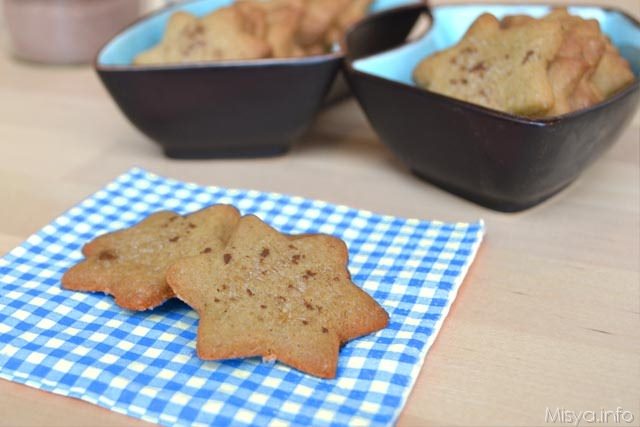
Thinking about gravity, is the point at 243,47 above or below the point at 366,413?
above

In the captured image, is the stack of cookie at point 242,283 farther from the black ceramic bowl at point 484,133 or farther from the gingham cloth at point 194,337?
the black ceramic bowl at point 484,133

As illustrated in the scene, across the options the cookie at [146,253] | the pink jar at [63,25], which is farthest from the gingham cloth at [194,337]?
the pink jar at [63,25]

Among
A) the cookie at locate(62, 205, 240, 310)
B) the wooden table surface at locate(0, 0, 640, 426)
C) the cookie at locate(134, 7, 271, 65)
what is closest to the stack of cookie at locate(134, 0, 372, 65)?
the cookie at locate(134, 7, 271, 65)

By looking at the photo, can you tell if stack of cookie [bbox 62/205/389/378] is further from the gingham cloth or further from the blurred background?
the blurred background

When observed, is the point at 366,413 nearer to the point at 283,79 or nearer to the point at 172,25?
the point at 283,79

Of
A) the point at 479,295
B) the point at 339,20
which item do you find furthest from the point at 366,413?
the point at 339,20

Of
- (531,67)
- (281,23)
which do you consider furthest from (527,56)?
(281,23)
